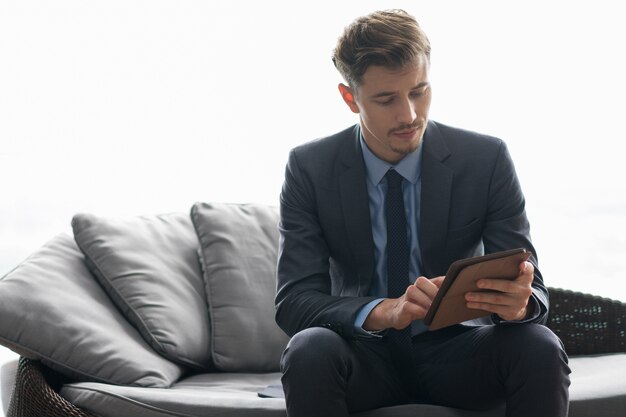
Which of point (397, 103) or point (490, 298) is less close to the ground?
point (397, 103)

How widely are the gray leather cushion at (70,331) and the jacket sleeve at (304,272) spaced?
1.56 feet

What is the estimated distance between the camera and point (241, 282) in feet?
9.00

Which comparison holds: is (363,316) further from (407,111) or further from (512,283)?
(407,111)

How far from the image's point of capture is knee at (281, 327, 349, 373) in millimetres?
1867

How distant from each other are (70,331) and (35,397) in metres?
0.22

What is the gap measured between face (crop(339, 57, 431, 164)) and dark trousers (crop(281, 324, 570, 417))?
443mm

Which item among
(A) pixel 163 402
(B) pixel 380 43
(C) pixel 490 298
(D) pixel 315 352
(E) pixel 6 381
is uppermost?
(B) pixel 380 43

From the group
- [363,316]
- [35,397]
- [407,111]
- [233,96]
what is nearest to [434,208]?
[407,111]

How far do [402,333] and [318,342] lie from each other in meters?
0.28

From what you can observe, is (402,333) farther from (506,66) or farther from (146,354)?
(506,66)

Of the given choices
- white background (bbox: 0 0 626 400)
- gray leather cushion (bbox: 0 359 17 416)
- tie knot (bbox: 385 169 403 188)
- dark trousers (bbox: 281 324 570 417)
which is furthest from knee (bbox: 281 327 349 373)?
white background (bbox: 0 0 626 400)

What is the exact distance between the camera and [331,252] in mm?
2277

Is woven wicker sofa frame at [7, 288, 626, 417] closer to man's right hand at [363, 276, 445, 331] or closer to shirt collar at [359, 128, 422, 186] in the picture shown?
shirt collar at [359, 128, 422, 186]

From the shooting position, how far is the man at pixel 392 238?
1.95m
